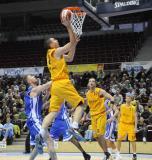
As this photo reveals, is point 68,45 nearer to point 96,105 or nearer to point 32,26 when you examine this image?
point 96,105

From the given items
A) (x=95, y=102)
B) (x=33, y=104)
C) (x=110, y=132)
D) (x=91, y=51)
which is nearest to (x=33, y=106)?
(x=33, y=104)

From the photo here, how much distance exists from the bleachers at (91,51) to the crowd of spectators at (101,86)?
3.22 meters

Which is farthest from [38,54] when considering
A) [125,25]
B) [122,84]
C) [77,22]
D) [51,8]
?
[77,22]

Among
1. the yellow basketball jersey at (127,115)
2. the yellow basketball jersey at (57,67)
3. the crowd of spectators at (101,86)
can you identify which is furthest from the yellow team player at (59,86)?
the crowd of spectators at (101,86)

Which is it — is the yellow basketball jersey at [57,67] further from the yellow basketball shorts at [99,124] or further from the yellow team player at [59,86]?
the yellow basketball shorts at [99,124]

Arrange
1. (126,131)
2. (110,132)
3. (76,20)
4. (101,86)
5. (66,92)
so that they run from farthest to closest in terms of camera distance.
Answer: (101,86), (126,131), (110,132), (76,20), (66,92)

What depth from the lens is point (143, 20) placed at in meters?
31.9

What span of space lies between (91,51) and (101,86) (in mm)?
8129

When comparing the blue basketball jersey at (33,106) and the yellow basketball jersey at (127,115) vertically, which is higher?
the blue basketball jersey at (33,106)

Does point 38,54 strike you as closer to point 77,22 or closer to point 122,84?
point 122,84

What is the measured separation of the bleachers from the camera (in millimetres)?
29562

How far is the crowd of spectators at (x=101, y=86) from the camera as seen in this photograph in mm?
17859

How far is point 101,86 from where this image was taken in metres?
22.8

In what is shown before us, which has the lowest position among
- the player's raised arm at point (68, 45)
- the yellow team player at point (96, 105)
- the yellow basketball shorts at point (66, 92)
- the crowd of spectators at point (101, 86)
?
the crowd of spectators at point (101, 86)
